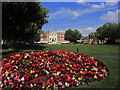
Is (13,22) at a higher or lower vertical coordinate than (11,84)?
higher

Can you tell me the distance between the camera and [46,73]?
14.3 feet

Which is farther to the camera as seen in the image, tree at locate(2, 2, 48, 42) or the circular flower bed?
tree at locate(2, 2, 48, 42)

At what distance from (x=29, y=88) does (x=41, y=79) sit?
22.8 inches

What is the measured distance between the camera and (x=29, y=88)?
3602 mm

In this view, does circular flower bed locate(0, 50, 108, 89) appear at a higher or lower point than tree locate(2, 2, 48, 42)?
lower

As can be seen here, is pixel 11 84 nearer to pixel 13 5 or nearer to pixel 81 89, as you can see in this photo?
pixel 81 89

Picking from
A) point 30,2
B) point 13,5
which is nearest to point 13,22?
point 13,5

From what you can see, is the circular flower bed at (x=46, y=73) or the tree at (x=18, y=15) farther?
the tree at (x=18, y=15)

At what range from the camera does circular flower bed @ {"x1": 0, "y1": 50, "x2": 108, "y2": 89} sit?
3826mm

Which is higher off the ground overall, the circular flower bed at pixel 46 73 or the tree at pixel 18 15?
the tree at pixel 18 15

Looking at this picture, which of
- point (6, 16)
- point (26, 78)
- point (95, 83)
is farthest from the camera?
point (6, 16)

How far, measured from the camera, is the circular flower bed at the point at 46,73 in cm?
383

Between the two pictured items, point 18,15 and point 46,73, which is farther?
point 18,15

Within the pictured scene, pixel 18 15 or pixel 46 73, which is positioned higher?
pixel 18 15
